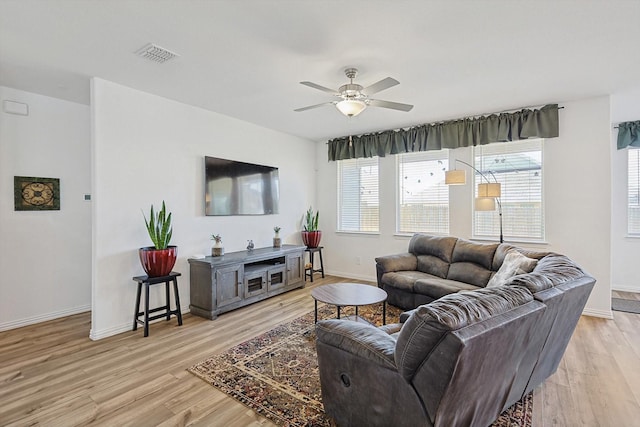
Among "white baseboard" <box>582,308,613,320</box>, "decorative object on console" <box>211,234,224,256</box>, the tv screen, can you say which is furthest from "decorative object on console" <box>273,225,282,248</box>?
"white baseboard" <box>582,308,613,320</box>

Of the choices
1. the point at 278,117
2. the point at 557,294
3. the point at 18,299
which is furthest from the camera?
the point at 278,117

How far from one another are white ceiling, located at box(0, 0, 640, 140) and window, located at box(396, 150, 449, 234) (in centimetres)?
137

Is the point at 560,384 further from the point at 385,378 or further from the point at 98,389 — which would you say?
the point at 98,389

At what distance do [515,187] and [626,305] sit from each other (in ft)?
7.05

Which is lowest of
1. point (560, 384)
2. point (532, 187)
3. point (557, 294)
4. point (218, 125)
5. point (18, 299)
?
point (560, 384)

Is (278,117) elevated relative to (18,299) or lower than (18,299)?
elevated

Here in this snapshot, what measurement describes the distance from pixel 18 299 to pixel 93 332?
1.16 m

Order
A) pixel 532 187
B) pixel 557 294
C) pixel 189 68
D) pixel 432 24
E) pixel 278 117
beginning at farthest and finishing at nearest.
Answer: pixel 278 117 < pixel 532 187 < pixel 189 68 < pixel 432 24 < pixel 557 294

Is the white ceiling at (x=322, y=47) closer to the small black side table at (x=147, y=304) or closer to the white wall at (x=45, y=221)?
the white wall at (x=45, y=221)

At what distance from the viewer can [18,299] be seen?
3531 millimetres

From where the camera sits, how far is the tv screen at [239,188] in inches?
171

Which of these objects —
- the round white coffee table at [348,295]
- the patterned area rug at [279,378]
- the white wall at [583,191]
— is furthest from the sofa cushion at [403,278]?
the white wall at [583,191]

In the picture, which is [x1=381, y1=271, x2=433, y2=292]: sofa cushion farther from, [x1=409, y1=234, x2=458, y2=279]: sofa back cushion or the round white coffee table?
the round white coffee table

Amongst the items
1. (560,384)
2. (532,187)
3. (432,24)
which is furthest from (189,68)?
(532,187)
